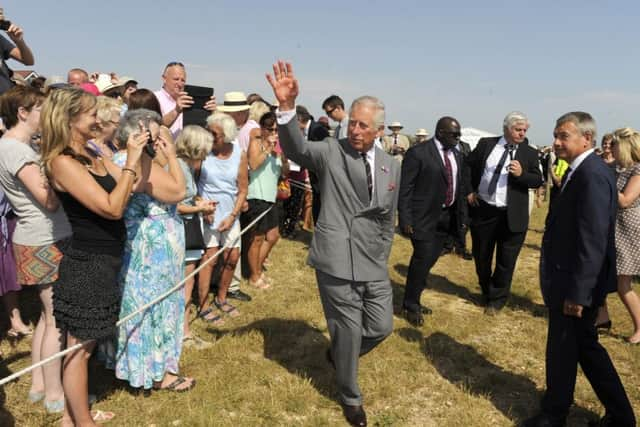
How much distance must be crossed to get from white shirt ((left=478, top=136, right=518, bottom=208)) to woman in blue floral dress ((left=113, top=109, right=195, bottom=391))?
370cm

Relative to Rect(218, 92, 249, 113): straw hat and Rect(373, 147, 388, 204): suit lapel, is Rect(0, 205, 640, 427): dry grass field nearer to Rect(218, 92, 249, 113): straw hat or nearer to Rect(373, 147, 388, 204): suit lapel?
Rect(373, 147, 388, 204): suit lapel

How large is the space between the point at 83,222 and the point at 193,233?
1.79 metres

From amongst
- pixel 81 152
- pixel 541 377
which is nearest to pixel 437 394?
pixel 541 377

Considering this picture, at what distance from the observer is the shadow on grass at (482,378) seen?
3.60 metres

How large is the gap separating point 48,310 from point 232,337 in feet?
5.94

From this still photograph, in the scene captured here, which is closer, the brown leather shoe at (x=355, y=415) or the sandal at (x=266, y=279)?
the brown leather shoe at (x=355, y=415)

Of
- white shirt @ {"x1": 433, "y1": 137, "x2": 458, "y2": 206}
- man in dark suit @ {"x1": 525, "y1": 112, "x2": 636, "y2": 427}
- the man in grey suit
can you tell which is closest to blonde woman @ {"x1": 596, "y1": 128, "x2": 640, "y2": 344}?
white shirt @ {"x1": 433, "y1": 137, "x2": 458, "y2": 206}

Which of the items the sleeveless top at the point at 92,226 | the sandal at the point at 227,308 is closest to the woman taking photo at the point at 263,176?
the sandal at the point at 227,308

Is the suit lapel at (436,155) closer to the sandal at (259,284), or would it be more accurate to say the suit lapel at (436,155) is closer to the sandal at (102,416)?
the sandal at (259,284)

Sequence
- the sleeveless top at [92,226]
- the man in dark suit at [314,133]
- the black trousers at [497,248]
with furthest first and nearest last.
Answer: the man in dark suit at [314,133] < the black trousers at [497,248] < the sleeveless top at [92,226]

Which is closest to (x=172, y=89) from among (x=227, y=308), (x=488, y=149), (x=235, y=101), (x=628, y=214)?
(x=235, y=101)

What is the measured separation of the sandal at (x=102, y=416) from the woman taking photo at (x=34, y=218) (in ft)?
0.92

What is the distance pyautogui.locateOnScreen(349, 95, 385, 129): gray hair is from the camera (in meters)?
3.11

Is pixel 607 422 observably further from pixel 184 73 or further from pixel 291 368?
pixel 184 73
